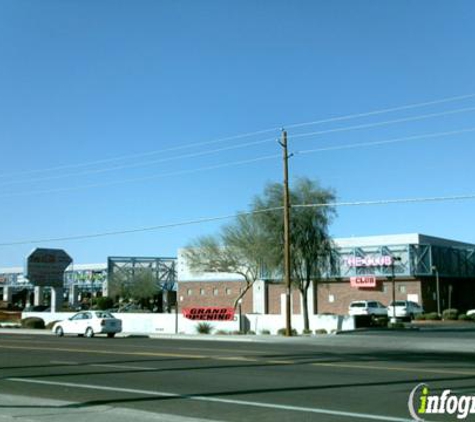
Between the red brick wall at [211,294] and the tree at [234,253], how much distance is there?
35.2 feet

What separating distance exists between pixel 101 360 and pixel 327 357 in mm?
6889

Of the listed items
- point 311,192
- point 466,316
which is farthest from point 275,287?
point 311,192

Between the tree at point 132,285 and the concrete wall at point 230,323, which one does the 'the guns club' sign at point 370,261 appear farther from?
the tree at point 132,285

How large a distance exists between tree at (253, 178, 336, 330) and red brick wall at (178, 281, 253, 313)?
87.0 feet

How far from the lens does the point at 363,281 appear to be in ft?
200

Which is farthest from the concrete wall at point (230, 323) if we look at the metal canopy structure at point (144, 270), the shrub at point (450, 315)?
the metal canopy structure at point (144, 270)

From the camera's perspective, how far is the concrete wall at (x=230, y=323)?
40.8 meters

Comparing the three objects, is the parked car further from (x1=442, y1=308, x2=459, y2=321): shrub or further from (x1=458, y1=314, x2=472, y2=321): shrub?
(x1=458, y1=314, x2=472, y2=321): shrub

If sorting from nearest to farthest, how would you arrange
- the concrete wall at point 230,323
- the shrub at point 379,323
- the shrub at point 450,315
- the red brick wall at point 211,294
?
the concrete wall at point 230,323 → the shrub at point 379,323 → the shrub at point 450,315 → the red brick wall at point 211,294

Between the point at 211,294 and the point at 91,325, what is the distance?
33141 mm

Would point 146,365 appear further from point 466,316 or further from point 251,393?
point 466,316

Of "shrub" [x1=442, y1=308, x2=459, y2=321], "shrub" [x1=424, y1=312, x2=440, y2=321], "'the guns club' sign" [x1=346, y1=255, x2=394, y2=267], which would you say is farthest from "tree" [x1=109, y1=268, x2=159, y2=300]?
"shrub" [x1=442, y1=308, x2=459, y2=321]

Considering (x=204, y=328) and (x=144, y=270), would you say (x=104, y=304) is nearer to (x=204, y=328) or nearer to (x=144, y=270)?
(x=144, y=270)

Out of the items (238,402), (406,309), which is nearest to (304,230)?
(406,309)
